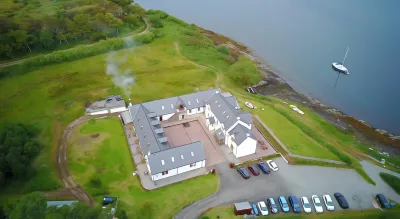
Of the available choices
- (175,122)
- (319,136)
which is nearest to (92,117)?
(175,122)

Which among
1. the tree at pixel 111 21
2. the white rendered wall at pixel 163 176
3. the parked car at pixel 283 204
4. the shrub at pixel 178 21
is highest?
the tree at pixel 111 21

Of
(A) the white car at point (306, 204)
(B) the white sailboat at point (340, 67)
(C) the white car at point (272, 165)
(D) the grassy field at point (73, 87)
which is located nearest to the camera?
(A) the white car at point (306, 204)

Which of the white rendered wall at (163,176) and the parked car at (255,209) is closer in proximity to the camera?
the parked car at (255,209)

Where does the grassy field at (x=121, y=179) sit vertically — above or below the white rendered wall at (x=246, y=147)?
below

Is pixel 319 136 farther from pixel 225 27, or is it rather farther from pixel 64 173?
pixel 225 27

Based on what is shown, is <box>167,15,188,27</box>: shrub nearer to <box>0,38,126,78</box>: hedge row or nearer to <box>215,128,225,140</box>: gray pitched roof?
<box>0,38,126,78</box>: hedge row

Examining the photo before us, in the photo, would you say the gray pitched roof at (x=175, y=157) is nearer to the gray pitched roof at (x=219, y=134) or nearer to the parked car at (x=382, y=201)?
the gray pitched roof at (x=219, y=134)

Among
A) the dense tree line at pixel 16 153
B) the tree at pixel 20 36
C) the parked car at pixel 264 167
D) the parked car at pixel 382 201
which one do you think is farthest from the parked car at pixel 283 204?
the tree at pixel 20 36

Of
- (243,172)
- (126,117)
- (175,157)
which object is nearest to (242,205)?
(243,172)
